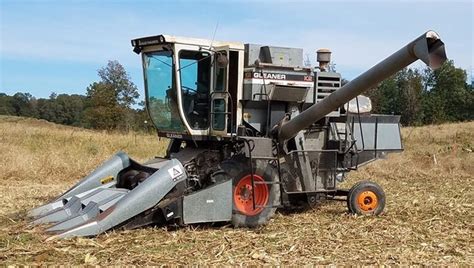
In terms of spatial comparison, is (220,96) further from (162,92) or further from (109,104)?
(109,104)

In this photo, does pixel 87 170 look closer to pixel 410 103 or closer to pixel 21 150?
pixel 21 150

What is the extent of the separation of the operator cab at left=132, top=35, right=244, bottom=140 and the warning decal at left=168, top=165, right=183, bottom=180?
1015mm

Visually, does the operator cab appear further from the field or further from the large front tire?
the field

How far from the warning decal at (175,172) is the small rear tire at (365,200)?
2869 mm

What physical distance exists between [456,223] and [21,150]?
1234 centimetres

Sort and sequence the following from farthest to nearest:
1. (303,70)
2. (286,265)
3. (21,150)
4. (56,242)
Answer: (21,150), (303,70), (56,242), (286,265)

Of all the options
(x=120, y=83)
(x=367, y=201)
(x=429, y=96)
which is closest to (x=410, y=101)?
(x=429, y=96)

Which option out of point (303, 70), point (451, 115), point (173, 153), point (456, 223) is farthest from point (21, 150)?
point (451, 115)

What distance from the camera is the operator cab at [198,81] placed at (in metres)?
8.15

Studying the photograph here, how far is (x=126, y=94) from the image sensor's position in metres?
39.6

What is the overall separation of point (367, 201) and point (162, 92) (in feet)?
11.6

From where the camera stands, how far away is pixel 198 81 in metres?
8.37

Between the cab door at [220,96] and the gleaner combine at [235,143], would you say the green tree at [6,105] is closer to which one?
the gleaner combine at [235,143]

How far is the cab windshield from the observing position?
27.3 ft
